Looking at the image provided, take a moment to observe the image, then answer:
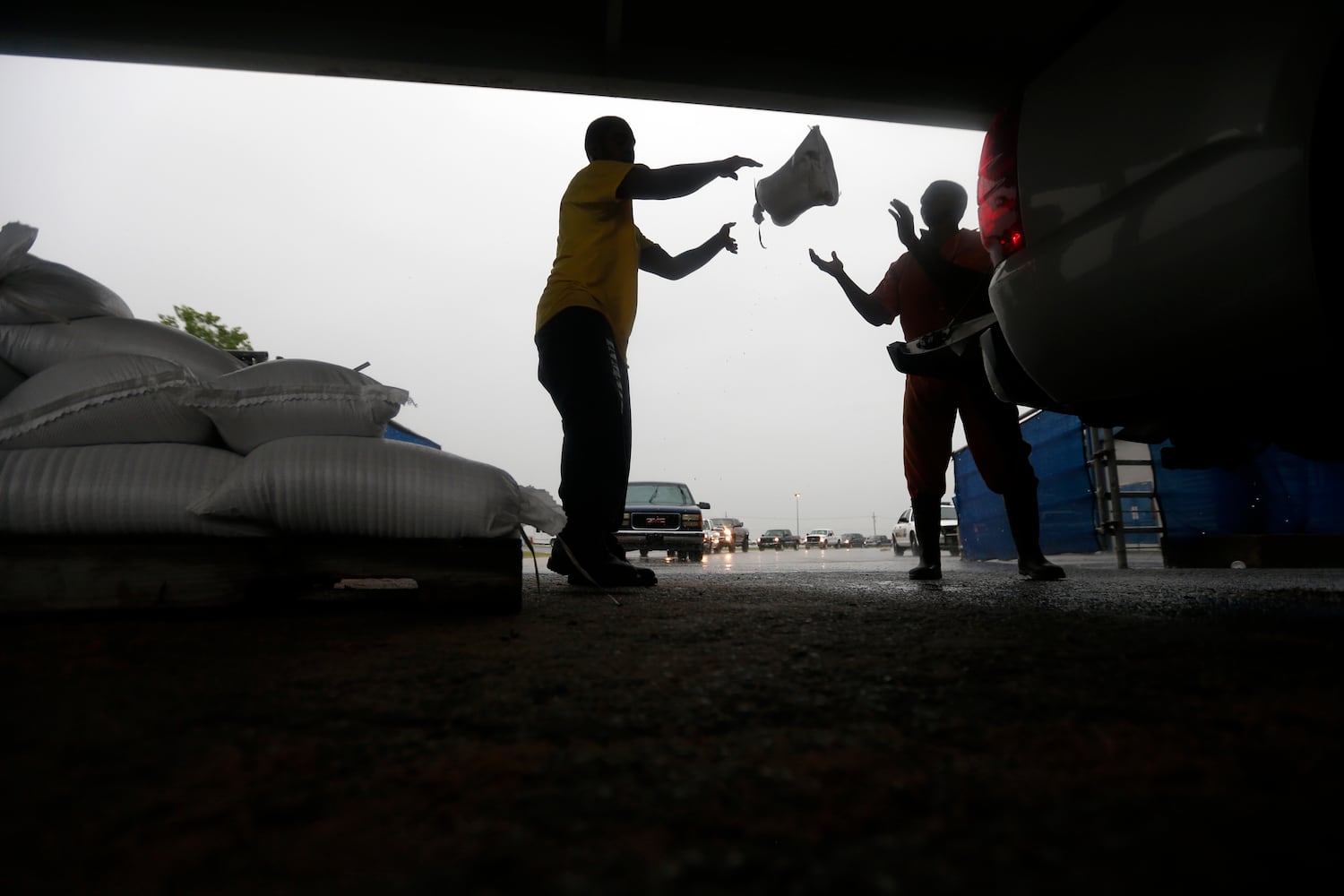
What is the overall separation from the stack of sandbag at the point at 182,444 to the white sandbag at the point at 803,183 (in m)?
1.99

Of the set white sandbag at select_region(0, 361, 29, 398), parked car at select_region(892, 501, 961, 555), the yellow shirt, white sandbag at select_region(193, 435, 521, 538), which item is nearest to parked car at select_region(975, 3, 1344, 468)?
the yellow shirt

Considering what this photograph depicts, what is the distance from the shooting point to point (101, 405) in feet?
5.23

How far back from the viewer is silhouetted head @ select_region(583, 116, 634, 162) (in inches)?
110

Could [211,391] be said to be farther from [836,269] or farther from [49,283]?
[836,269]

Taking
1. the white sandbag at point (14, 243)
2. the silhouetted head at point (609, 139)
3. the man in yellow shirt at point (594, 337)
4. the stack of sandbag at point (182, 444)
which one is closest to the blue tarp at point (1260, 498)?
the man in yellow shirt at point (594, 337)

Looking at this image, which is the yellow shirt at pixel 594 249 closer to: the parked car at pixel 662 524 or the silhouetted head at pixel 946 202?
the silhouetted head at pixel 946 202

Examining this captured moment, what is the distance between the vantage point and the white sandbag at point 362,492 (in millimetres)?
1606

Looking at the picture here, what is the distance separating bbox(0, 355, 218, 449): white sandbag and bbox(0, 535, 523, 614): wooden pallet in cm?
25

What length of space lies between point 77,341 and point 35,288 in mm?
166

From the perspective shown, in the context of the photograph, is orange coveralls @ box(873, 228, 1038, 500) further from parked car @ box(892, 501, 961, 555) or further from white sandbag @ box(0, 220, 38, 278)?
parked car @ box(892, 501, 961, 555)

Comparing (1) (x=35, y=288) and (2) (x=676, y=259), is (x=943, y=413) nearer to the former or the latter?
(2) (x=676, y=259)

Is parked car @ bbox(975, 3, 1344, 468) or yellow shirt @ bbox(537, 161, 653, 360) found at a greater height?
yellow shirt @ bbox(537, 161, 653, 360)

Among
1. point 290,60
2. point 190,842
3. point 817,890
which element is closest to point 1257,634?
point 817,890

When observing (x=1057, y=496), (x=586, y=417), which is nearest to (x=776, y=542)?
(x=1057, y=496)
